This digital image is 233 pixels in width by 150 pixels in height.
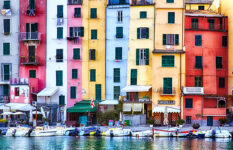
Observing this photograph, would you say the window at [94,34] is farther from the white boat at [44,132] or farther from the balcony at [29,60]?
the white boat at [44,132]

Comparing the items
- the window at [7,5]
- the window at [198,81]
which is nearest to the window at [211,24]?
the window at [198,81]

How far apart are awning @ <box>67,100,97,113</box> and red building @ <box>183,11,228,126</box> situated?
43.4 ft

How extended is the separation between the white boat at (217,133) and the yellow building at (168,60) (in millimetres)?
8475

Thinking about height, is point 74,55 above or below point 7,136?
above

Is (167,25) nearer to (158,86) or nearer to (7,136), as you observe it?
(158,86)

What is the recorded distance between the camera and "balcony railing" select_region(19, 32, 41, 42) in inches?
3558

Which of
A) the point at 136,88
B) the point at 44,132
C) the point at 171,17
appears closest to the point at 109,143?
the point at 44,132

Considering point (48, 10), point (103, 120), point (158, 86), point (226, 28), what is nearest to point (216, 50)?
point (226, 28)

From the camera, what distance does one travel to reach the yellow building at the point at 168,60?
84062 mm

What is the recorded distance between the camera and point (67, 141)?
240ft

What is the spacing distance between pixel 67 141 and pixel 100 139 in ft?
13.1

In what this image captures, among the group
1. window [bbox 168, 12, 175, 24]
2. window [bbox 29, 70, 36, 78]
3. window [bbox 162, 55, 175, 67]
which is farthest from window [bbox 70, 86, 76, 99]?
window [bbox 168, 12, 175, 24]

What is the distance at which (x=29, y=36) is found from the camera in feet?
298

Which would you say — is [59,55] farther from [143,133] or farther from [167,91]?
[143,133]
